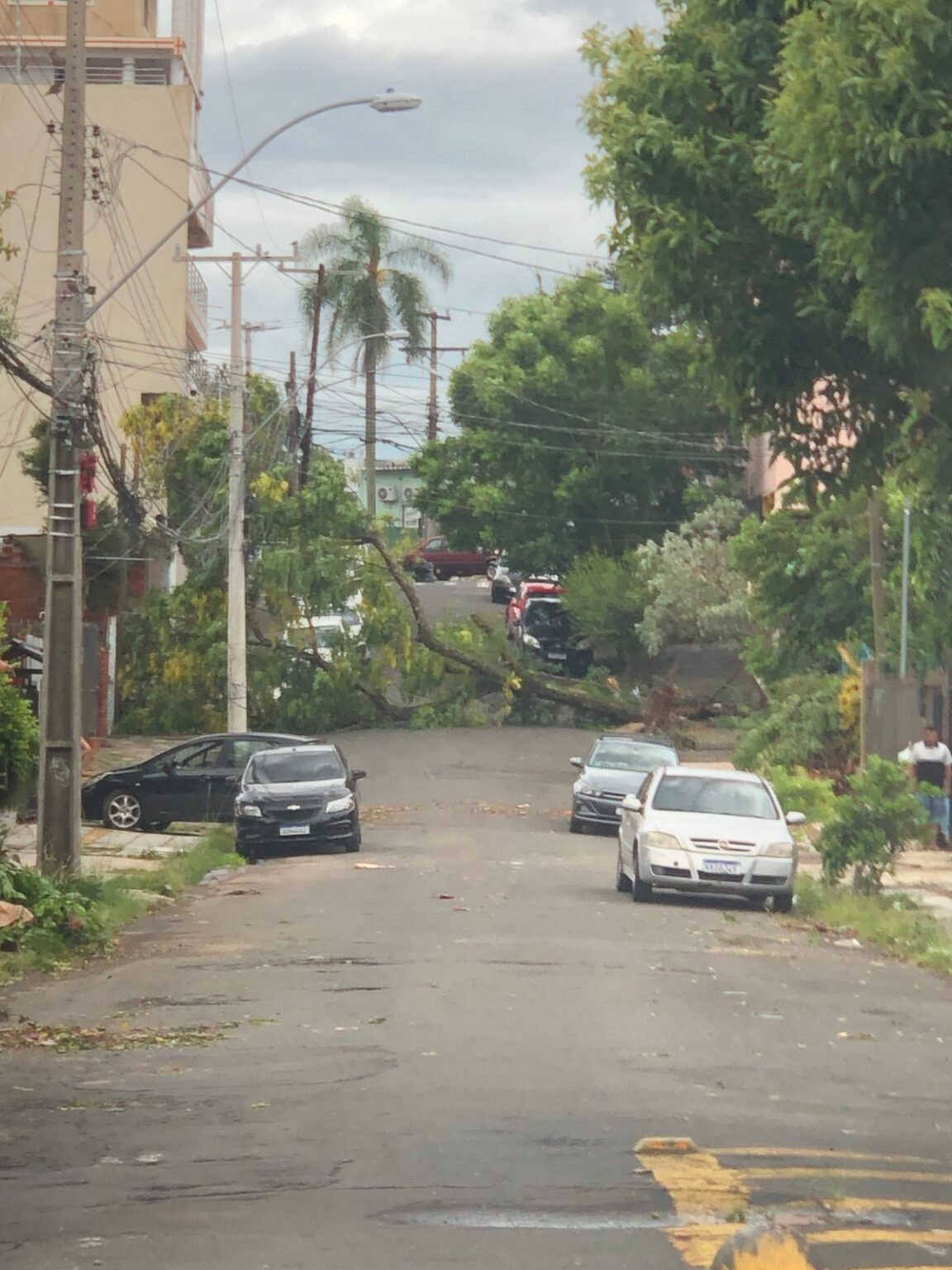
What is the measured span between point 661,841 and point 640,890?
682mm

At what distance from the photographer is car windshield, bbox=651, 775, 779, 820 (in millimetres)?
21516

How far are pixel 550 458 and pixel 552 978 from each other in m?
44.7

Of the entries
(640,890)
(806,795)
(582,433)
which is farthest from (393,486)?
(640,890)

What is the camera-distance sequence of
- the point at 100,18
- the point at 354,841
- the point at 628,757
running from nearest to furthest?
the point at 354,841 < the point at 628,757 < the point at 100,18

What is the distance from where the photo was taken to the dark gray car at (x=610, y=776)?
3095cm

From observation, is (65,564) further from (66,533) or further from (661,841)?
(661,841)

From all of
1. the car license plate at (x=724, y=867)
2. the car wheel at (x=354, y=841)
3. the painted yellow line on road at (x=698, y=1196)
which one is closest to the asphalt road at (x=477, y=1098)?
the painted yellow line on road at (x=698, y=1196)

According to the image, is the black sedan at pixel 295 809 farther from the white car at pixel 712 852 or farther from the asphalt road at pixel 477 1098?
the asphalt road at pixel 477 1098

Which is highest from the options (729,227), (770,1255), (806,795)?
(729,227)

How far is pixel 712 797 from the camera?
2180 cm

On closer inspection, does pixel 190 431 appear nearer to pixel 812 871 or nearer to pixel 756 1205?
pixel 812 871

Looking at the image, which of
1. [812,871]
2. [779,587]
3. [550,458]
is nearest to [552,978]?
[812,871]

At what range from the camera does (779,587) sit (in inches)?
1503

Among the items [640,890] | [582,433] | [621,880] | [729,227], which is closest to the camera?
[729,227]
